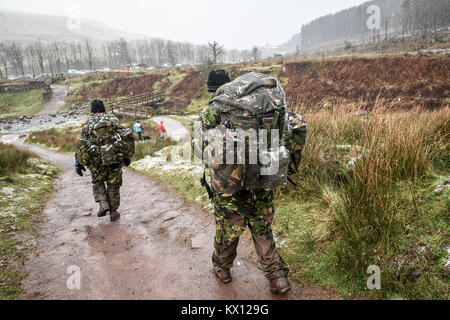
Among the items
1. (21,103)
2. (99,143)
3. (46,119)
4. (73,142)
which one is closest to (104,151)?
(99,143)

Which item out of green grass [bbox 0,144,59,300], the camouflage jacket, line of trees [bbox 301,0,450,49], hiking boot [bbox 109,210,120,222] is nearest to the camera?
green grass [bbox 0,144,59,300]

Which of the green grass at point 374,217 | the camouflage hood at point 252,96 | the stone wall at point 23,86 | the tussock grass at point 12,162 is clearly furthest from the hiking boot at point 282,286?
the stone wall at point 23,86

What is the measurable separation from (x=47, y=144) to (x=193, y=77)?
22306mm

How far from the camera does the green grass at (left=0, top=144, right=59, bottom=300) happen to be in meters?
2.74

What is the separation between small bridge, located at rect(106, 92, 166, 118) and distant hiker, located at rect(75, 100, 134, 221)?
20.2 m

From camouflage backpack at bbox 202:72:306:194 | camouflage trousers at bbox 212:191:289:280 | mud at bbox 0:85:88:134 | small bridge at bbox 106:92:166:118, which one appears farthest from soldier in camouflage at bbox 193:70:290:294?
mud at bbox 0:85:88:134

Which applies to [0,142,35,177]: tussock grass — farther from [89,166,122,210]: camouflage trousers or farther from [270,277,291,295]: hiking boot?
[270,277,291,295]: hiking boot

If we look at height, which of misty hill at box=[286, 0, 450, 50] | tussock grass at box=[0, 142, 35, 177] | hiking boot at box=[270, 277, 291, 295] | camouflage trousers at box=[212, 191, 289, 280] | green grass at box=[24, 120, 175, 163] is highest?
misty hill at box=[286, 0, 450, 50]

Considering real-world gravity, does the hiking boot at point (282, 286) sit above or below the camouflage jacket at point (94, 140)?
below

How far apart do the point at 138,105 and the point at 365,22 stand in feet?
341

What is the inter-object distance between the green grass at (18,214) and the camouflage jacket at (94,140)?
4.39 feet

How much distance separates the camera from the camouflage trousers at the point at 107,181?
4009mm

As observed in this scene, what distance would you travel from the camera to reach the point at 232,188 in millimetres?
1931

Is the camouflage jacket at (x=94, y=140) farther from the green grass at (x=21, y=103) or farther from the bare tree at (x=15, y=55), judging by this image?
the bare tree at (x=15, y=55)
